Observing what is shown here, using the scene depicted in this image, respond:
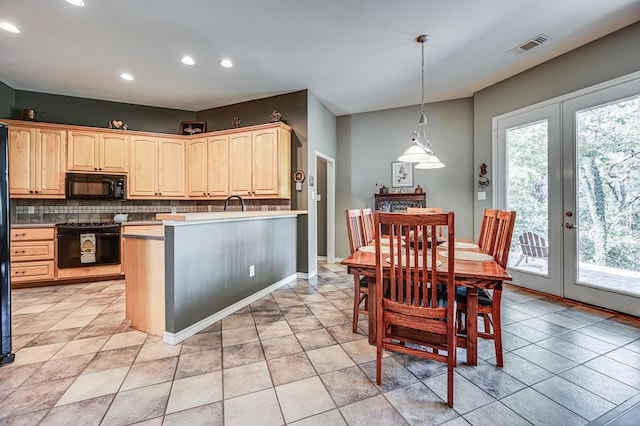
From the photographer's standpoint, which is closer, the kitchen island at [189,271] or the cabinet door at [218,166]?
the kitchen island at [189,271]

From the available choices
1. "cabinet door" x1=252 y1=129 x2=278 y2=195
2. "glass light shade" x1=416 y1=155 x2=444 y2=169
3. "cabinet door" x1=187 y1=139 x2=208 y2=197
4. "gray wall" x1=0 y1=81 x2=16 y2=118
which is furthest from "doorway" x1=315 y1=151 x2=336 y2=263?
"gray wall" x1=0 y1=81 x2=16 y2=118

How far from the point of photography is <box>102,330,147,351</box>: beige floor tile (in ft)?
7.07

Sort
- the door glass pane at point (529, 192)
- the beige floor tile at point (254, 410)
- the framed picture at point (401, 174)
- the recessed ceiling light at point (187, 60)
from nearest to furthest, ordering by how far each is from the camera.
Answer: the beige floor tile at point (254, 410) → the recessed ceiling light at point (187, 60) → the door glass pane at point (529, 192) → the framed picture at point (401, 174)

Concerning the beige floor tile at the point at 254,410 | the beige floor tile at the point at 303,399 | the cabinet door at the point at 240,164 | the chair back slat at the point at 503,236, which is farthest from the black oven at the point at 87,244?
the chair back slat at the point at 503,236

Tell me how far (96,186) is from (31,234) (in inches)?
38.7

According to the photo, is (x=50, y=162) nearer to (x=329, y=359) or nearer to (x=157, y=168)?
(x=157, y=168)

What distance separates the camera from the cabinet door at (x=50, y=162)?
12.7ft

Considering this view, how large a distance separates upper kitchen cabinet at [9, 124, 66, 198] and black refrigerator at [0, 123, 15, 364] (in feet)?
8.53

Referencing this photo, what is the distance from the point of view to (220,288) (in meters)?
2.67

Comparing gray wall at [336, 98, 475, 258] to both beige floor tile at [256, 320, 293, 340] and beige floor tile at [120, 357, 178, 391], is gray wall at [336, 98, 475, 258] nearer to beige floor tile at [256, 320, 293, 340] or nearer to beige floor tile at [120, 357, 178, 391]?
beige floor tile at [256, 320, 293, 340]

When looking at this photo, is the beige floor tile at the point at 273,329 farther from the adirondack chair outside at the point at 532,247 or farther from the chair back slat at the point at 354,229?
the adirondack chair outside at the point at 532,247

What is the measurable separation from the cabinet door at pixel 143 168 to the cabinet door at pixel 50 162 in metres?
0.85

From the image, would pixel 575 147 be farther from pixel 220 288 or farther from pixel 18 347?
pixel 18 347

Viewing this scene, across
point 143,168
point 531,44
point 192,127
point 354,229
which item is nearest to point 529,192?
point 531,44
